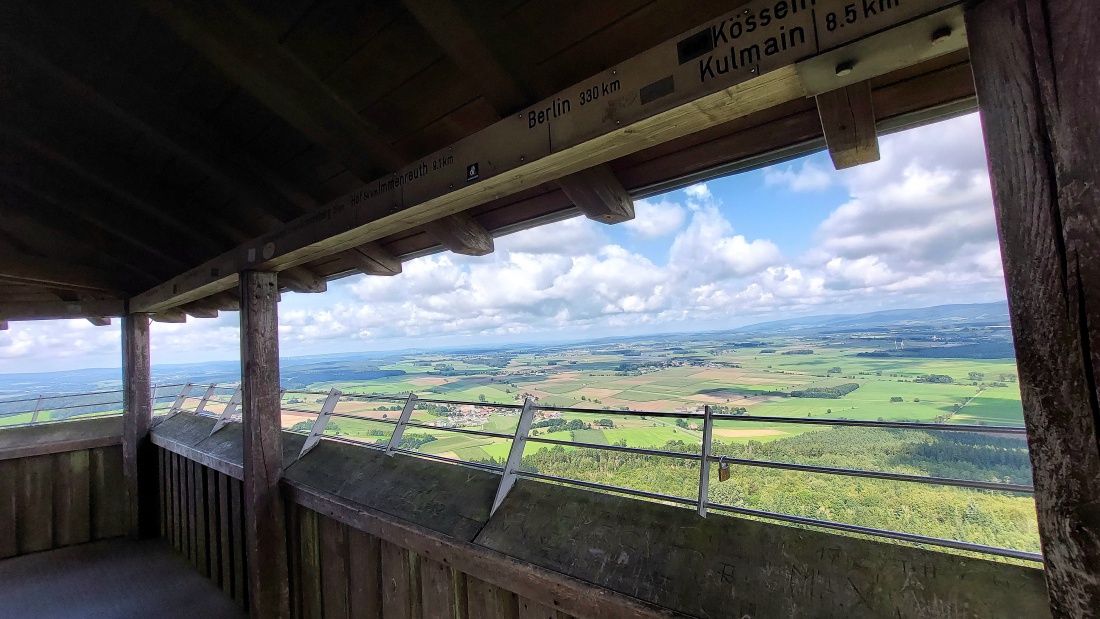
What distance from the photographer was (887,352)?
3662 mm

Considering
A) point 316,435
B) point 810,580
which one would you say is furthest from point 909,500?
point 316,435

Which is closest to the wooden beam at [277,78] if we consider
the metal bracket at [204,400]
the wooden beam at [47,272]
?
the wooden beam at [47,272]

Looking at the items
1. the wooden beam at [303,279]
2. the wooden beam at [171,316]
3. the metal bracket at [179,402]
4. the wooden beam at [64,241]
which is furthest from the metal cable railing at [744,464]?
the metal bracket at [179,402]

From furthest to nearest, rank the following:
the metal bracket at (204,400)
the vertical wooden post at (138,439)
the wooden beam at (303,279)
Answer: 1. the metal bracket at (204,400)
2. the vertical wooden post at (138,439)
3. the wooden beam at (303,279)

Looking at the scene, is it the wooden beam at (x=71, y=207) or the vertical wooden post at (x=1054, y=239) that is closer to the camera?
the vertical wooden post at (x=1054, y=239)

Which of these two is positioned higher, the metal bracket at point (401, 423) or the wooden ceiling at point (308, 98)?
the wooden ceiling at point (308, 98)

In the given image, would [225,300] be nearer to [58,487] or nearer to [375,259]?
[58,487]

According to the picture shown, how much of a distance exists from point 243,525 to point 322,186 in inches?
158

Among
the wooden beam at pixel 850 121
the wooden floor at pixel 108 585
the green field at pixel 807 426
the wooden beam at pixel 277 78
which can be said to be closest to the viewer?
the wooden beam at pixel 850 121

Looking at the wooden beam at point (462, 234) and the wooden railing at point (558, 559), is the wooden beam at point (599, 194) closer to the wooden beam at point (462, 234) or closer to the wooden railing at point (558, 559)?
the wooden beam at point (462, 234)

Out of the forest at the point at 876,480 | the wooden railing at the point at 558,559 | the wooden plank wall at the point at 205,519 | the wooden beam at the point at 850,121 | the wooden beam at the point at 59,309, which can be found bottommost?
the wooden plank wall at the point at 205,519

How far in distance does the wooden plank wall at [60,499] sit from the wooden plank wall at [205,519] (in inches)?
36.7

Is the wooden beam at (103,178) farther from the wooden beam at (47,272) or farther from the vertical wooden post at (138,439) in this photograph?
the vertical wooden post at (138,439)

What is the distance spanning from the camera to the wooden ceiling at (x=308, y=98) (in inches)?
69.9
